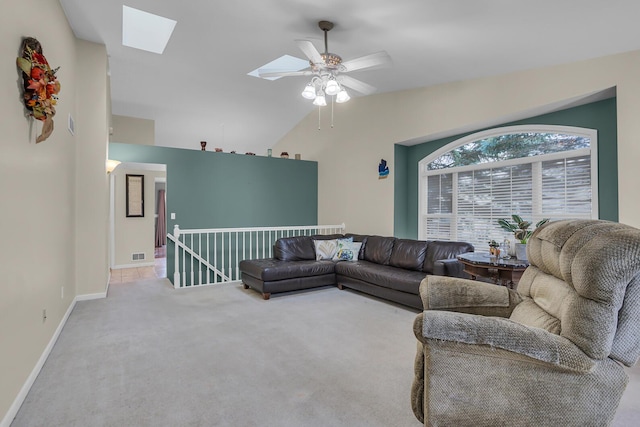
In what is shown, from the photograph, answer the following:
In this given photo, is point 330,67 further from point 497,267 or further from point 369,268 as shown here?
point 369,268

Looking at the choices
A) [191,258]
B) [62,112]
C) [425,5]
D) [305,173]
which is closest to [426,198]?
[305,173]

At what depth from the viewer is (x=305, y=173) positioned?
7199mm

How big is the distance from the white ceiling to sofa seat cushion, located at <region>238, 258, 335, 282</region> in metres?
2.79

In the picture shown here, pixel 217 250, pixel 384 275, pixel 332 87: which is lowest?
pixel 384 275

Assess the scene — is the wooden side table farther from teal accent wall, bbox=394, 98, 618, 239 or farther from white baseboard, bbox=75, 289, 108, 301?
white baseboard, bbox=75, 289, 108, 301

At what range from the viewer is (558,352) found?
4.20ft

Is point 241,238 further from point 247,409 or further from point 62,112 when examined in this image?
point 247,409

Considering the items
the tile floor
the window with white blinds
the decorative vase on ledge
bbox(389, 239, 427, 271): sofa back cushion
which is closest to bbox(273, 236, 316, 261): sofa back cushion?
bbox(389, 239, 427, 271): sofa back cushion

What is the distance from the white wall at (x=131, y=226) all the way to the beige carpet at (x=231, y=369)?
3.49 meters

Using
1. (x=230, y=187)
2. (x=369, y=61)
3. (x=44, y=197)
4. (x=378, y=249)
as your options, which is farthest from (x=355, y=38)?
(x=230, y=187)

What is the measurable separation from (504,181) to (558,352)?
12.2 feet

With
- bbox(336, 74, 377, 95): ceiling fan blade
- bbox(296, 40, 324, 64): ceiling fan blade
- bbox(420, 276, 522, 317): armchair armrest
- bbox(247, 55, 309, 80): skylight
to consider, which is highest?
bbox(247, 55, 309, 80): skylight

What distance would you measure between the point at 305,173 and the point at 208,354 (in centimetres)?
499

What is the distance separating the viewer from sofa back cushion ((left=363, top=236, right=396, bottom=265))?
4.95 metres
